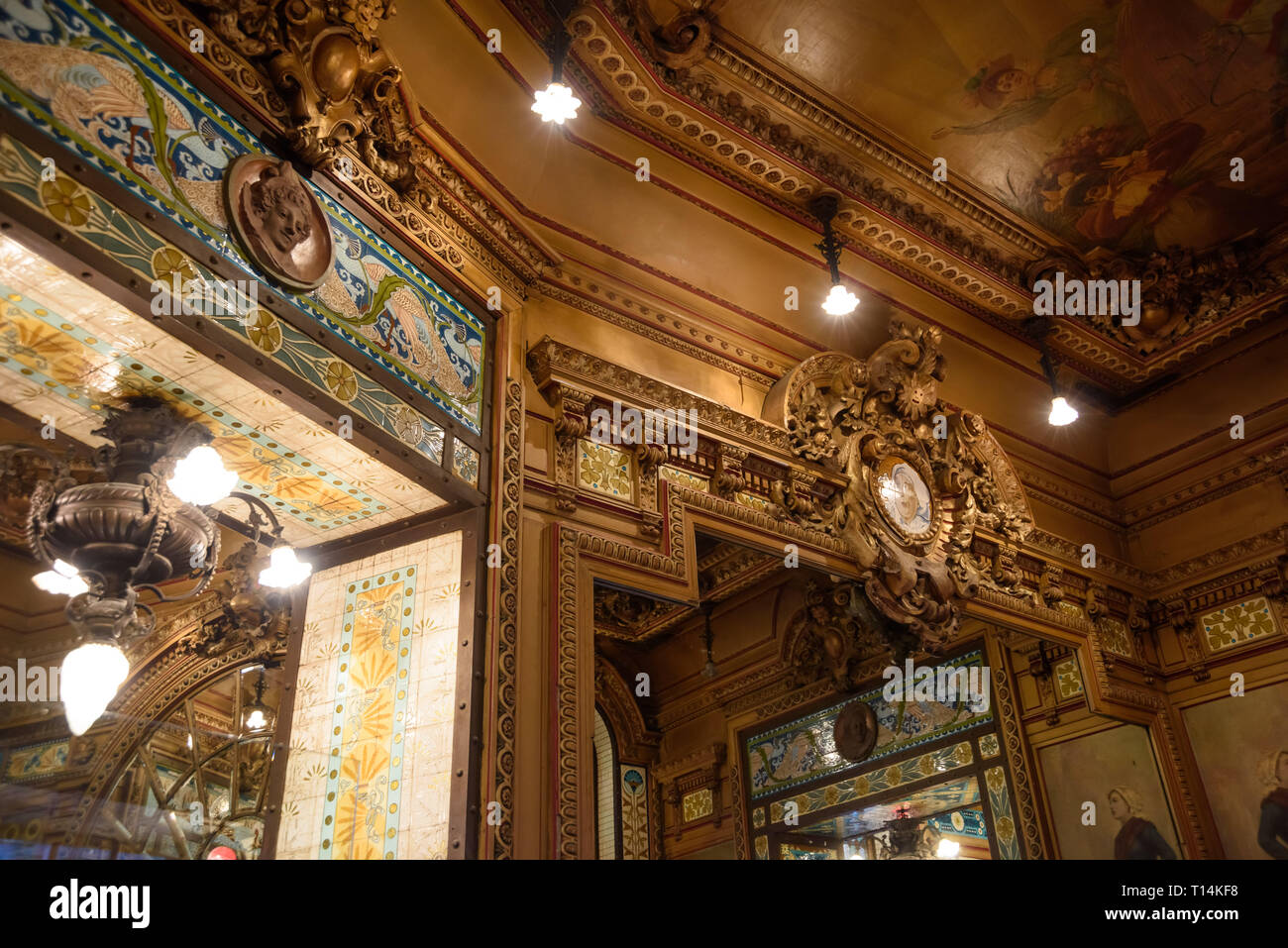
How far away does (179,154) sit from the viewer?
3.43m

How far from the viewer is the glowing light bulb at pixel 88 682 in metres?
3.29

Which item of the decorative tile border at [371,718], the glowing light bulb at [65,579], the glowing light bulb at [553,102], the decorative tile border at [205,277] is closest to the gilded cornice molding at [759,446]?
the decorative tile border at [205,277]

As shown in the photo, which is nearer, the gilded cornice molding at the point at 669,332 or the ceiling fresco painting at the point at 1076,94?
the gilded cornice molding at the point at 669,332

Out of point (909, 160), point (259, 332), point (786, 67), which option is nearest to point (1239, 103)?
point (909, 160)

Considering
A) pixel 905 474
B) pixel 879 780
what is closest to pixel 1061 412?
pixel 905 474

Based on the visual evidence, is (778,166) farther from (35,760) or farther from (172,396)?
(35,760)

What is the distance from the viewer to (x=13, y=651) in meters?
6.05

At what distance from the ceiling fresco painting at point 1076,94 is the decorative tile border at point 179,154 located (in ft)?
8.91

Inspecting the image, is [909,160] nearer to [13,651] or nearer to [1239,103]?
[1239,103]

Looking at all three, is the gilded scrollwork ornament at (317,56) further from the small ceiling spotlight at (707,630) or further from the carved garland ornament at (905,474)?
the small ceiling spotlight at (707,630)

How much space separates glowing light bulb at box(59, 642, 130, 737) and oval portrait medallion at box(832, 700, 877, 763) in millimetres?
6400

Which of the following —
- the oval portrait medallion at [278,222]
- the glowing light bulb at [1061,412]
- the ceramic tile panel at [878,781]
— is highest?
the glowing light bulb at [1061,412]

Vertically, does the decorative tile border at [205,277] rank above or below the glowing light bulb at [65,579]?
above

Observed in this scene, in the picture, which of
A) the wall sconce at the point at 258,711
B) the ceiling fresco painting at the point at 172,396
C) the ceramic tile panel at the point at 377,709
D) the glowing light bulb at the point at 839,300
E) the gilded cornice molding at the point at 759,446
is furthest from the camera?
the wall sconce at the point at 258,711
